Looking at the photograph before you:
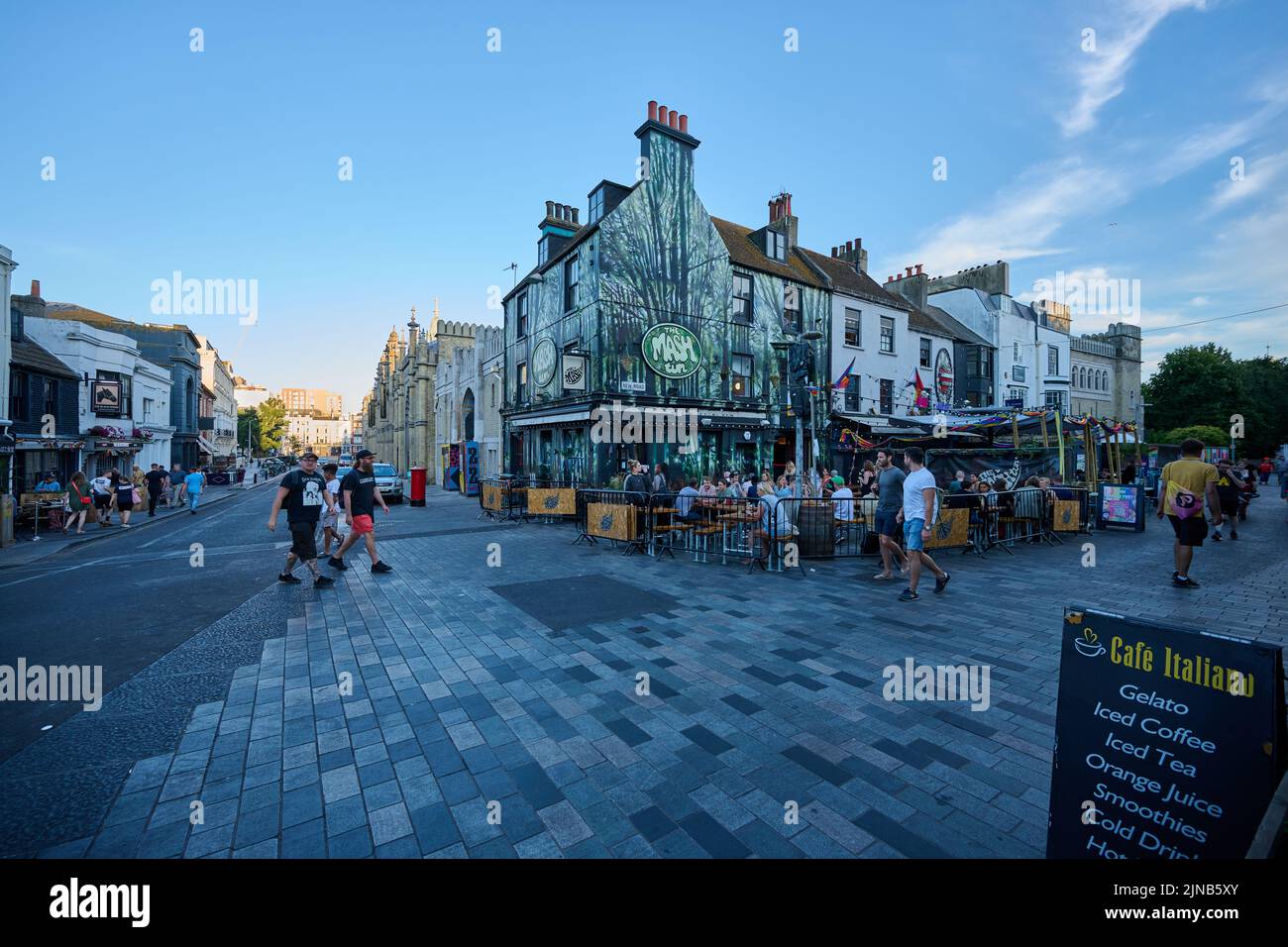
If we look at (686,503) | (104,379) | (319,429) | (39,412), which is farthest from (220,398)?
(319,429)

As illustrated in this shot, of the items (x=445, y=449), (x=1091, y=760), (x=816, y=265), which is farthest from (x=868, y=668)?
(x=445, y=449)

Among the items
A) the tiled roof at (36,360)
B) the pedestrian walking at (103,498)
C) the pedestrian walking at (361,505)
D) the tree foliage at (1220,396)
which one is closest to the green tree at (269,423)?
the tiled roof at (36,360)

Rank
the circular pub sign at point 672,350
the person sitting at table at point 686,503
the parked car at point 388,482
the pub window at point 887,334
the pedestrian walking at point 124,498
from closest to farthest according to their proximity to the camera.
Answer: the person sitting at table at point 686,503
the pedestrian walking at point 124,498
the circular pub sign at point 672,350
the parked car at point 388,482
the pub window at point 887,334

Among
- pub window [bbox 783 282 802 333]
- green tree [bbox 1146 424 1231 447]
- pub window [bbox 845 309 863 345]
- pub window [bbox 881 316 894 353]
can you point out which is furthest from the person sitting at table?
green tree [bbox 1146 424 1231 447]

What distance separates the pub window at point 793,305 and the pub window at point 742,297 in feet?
6.58

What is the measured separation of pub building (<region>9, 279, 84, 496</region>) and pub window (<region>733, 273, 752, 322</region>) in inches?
995

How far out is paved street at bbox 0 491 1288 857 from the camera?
2826 mm

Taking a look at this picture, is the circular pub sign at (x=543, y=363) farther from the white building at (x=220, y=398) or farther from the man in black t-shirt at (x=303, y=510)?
the white building at (x=220, y=398)

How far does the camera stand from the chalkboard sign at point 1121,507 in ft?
48.1

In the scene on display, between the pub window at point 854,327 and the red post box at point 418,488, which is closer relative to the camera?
the red post box at point 418,488

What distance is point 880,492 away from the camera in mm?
8289
